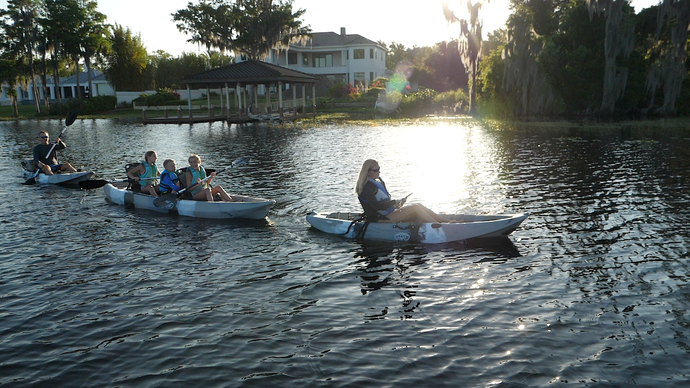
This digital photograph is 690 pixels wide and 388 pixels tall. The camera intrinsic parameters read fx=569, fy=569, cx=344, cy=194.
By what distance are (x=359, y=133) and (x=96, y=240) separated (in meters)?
25.6

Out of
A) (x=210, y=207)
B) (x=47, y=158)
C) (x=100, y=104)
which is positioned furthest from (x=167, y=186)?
(x=100, y=104)

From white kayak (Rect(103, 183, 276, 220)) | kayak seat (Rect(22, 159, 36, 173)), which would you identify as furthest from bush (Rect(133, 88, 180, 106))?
white kayak (Rect(103, 183, 276, 220))

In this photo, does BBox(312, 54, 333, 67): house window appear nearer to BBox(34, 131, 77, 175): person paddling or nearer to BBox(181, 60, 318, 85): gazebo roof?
BBox(181, 60, 318, 85): gazebo roof

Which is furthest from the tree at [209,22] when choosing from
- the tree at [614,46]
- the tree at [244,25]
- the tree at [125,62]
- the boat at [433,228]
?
the boat at [433,228]

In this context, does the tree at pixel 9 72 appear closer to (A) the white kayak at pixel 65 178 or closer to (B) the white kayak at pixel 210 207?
(A) the white kayak at pixel 65 178

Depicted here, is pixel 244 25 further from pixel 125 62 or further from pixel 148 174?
pixel 148 174

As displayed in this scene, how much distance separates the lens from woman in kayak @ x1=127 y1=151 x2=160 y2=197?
50.4 ft

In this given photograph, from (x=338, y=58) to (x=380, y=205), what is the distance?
72945 mm

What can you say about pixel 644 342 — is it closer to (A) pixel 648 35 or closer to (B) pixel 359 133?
(B) pixel 359 133

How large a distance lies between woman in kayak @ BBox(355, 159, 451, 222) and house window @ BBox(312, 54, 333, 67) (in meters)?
72.6

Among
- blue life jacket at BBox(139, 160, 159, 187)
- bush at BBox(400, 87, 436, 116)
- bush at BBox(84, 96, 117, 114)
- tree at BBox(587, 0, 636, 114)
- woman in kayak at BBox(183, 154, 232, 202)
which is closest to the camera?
woman in kayak at BBox(183, 154, 232, 202)

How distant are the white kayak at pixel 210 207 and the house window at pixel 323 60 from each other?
6913 cm

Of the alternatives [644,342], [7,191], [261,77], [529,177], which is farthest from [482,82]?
[644,342]

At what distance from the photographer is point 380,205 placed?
1167 cm
